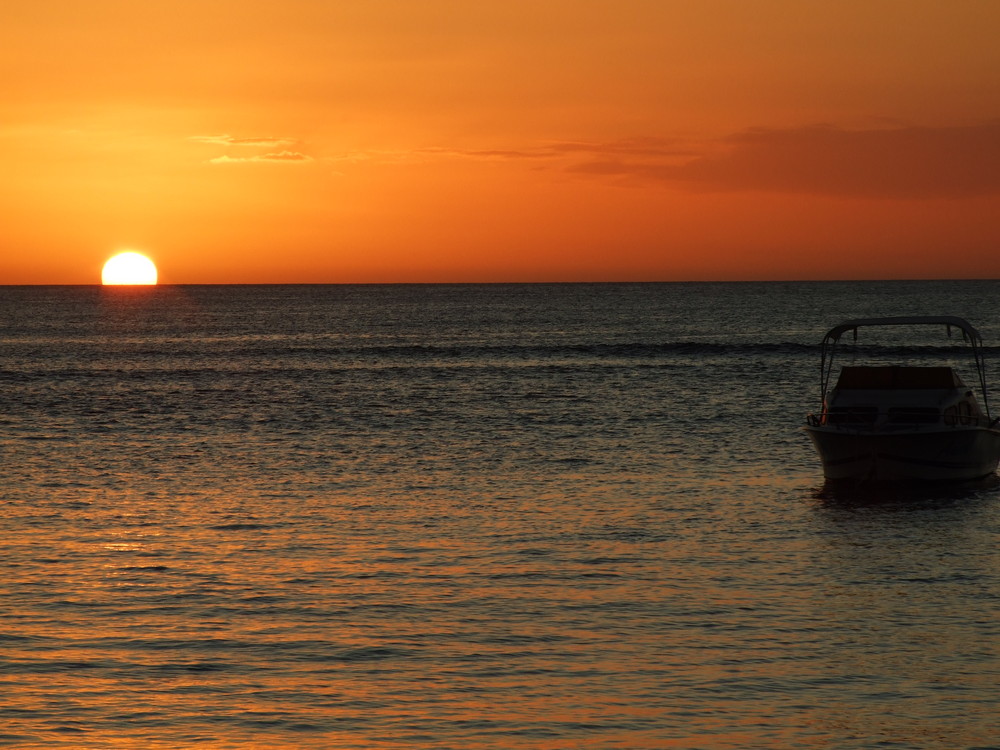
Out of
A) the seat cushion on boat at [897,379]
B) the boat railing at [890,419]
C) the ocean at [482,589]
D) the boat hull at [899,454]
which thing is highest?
the seat cushion on boat at [897,379]

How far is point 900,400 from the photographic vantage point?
32938 millimetres

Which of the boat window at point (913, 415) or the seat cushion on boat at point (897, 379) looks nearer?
the boat window at point (913, 415)

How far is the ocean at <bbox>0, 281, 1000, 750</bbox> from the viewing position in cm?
1372

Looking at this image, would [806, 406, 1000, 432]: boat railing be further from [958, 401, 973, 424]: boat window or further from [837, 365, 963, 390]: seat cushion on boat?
[837, 365, 963, 390]: seat cushion on boat

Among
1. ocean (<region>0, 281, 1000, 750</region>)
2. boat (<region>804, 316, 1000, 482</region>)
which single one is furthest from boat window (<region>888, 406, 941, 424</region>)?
ocean (<region>0, 281, 1000, 750</region>)

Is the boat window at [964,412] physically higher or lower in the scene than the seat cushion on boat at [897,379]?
lower

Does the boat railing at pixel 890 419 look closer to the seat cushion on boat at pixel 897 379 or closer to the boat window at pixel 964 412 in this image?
the boat window at pixel 964 412

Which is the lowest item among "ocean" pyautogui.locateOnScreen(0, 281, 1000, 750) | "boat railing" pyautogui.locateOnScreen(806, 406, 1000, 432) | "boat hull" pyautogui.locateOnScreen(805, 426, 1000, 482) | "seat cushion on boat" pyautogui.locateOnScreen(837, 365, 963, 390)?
"ocean" pyautogui.locateOnScreen(0, 281, 1000, 750)

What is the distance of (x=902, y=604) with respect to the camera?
19.3 metres

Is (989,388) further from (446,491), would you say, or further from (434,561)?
(434,561)

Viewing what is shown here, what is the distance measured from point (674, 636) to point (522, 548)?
677cm

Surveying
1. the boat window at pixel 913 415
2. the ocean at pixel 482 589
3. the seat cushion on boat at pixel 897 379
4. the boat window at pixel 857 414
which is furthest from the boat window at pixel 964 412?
the boat window at pixel 857 414

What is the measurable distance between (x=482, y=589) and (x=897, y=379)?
18.2m

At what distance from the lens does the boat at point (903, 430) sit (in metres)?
32.1
